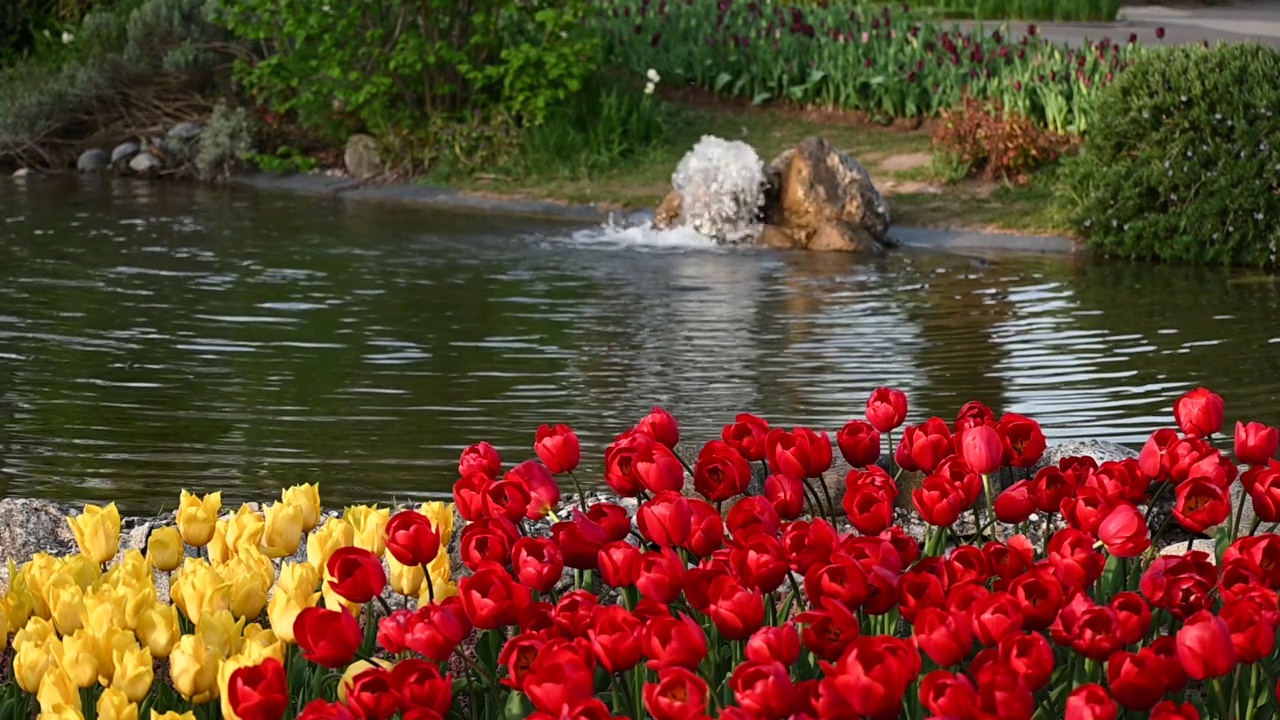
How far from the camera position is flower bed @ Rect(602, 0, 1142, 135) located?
16.4 m

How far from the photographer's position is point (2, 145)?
19359 millimetres

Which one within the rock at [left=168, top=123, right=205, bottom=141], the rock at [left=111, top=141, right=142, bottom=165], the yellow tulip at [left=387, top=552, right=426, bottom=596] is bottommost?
the rock at [left=111, top=141, right=142, bottom=165]

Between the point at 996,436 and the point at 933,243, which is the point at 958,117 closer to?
the point at 933,243

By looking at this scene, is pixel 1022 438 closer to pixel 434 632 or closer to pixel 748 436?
pixel 748 436

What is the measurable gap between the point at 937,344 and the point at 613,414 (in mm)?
2437

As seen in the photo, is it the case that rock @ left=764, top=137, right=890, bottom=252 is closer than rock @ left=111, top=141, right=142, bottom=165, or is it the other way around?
rock @ left=764, top=137, right=890, bottom=252

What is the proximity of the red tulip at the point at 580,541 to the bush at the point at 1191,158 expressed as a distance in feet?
32.5

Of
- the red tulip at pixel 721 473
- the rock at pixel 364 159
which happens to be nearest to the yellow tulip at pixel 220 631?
the red tulip at pixel 721 473

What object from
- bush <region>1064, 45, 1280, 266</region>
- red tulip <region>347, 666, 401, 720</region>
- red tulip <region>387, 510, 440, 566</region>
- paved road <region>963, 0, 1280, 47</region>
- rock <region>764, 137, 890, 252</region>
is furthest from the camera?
paved road <region>963, 0, 1280, 47</region>

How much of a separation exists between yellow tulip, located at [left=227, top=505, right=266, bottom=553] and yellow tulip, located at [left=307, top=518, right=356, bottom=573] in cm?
15

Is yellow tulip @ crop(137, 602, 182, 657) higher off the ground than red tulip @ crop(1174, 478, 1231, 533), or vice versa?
red tulip @ crop(1174, 478, 1231, 533)

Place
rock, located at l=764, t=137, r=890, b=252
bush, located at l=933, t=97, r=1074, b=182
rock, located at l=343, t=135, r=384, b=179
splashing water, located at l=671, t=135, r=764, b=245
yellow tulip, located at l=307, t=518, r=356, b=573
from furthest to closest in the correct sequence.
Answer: rock, located at l=343, t=135, r=384, b=179 → bush, located at l=933, t=97, r=1074, b=182 → splashing water, located at l=671, t=135, r=764, b=245 → rock, located at l=764, t=137, r=890, b=252 → yellow tulip, located at l=307, t=518, r=356, b=573

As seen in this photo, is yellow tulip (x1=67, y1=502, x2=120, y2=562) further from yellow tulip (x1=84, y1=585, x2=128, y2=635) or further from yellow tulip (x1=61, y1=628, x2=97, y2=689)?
yellow tulip (x1=61, y1=628, x2=97, y2=689)

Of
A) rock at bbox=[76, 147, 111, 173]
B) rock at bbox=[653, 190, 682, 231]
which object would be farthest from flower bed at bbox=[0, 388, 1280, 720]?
rock at bbox=[76, 147, 111, 173]
